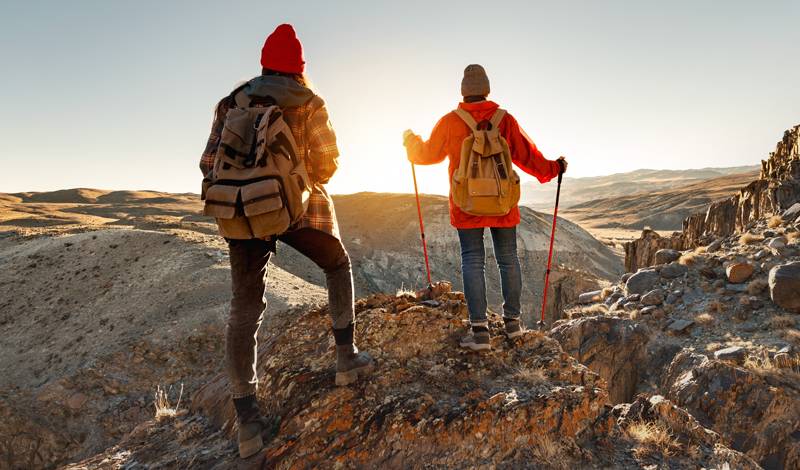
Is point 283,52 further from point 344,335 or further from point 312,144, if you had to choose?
point 344,335

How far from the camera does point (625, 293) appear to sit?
11438 millimetres

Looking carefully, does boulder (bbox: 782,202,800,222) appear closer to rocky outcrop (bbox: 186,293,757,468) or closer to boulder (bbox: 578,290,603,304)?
boulder (bbox: 578,290,603,304)

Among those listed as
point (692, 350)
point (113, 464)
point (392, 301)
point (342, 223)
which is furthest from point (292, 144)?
point (342, 223)

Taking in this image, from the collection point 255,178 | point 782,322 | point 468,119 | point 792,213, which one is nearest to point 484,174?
point 468,119

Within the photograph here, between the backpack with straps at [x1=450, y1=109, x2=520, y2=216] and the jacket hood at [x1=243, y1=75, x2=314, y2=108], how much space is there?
1432 mm

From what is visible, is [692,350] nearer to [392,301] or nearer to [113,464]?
[392,301]

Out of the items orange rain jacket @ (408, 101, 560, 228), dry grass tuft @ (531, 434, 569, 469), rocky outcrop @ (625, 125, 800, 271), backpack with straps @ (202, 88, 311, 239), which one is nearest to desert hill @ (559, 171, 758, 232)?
rocky outcrop @ (625, 125, 800, 271)

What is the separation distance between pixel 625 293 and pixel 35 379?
12842mm

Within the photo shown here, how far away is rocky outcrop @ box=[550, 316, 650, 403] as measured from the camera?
26.6ft

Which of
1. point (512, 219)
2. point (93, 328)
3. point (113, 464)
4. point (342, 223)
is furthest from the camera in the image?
point (342, 223)

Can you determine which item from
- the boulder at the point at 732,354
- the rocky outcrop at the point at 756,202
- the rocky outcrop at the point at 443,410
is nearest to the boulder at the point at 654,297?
the boulder at the point at 732,354

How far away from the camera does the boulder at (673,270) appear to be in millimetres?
10867

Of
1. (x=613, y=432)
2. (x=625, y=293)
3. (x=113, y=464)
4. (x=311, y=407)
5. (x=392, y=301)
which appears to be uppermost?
(x=392, y=301)

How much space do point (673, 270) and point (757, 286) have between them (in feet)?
6.56
